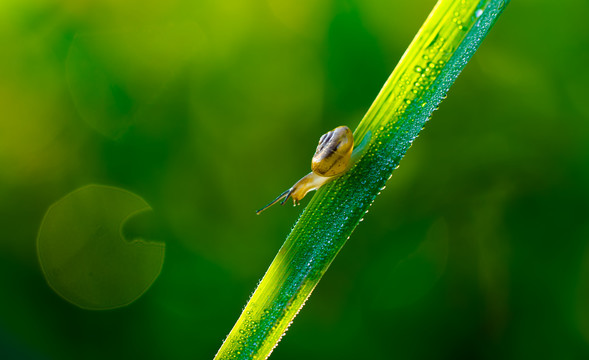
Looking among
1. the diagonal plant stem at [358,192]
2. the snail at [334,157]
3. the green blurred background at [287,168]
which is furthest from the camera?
the green blurred background at [287,168]

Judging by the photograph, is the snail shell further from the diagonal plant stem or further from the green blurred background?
the green blurred background

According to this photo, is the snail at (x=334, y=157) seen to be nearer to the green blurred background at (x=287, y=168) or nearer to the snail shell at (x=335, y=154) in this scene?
the snail shell at (x=335, y=154)

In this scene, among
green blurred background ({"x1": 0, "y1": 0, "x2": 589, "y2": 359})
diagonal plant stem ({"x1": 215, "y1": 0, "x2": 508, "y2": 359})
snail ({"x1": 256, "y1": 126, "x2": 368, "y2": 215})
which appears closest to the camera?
diagonal plant stem ({"x1": 215, "y1": 0, "x2": 508, "y2": 359})

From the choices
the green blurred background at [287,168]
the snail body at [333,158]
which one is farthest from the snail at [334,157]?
the green blurred background at [287,168]

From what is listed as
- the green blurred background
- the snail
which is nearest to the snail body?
the snail

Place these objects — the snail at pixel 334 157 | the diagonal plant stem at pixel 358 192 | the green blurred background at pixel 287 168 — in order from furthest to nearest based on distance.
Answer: the green blurred background at pixel 287 168 → the snail at pixel 334 157 → the diagonal plant stem at pixel 358 192

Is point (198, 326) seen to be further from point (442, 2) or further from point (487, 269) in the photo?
point (442, 2)
